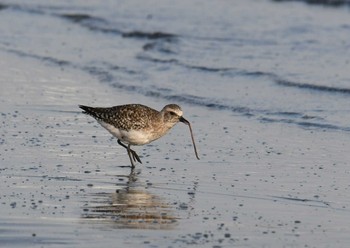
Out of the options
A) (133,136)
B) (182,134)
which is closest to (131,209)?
(133,136)

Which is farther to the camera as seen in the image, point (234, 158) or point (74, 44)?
point (74, 44)

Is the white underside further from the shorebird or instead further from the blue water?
the blue water

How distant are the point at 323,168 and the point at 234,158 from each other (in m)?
0.97

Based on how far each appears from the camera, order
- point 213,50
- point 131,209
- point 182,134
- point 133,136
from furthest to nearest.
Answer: point 213,50, point 182,134, point 133,136, point 131,209

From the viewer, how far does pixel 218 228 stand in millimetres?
8234

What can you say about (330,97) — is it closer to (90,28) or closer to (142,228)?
(142,228)

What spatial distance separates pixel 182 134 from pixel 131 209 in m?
3.55

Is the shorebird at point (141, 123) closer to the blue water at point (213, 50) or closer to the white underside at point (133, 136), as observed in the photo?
the white underside at point (133, 136)

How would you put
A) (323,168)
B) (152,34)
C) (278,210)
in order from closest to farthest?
(278,210) < (323,168) < (152,34)

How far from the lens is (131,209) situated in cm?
889

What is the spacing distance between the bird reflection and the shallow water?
0.02 m

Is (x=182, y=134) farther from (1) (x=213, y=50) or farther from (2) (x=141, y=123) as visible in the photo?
(1) (x=213, y=50)

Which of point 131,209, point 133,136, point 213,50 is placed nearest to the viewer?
point 131,209

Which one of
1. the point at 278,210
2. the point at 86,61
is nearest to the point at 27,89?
the point at 86,61
